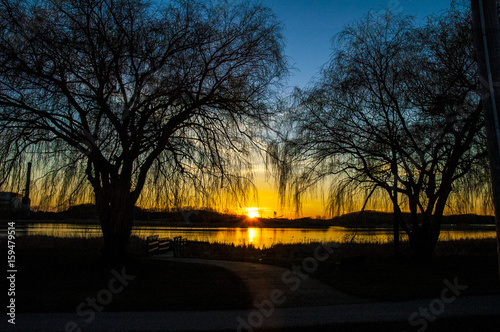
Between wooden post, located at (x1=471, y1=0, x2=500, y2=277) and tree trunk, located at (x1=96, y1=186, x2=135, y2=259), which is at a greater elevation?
wooden post, located at (x1=471, y1=0, x2=500, y2=277)

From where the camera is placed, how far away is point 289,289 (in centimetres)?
884

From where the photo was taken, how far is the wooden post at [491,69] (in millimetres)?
4984

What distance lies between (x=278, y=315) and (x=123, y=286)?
12.5 feet

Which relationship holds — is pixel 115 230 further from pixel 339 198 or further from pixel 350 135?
pixel 350 135

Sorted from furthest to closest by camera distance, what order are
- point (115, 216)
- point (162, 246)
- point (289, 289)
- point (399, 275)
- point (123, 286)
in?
point (162, 246) < point (399, 275) < point (115, 216) < point (289, 289) < point (123, 286)

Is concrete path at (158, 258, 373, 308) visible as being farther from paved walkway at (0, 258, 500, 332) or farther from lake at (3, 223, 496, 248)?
lake at (3, 223, 496, 248)

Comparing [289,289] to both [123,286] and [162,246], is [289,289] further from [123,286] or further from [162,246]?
[162,246]

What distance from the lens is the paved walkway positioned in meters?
5.69

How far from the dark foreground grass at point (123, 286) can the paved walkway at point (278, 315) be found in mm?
465

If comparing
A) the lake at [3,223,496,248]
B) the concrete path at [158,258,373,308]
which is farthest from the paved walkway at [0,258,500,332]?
the lake at [3,223,496,248]

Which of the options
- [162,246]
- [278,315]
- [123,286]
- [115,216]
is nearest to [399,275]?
[278,315]

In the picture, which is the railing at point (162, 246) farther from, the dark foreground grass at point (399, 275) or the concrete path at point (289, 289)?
the concrete path at point (289, 289)

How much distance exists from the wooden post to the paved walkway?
97.2 inches

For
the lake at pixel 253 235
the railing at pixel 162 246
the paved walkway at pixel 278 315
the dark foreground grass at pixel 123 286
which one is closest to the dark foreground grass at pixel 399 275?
the paved walkway at pixel 278 315
